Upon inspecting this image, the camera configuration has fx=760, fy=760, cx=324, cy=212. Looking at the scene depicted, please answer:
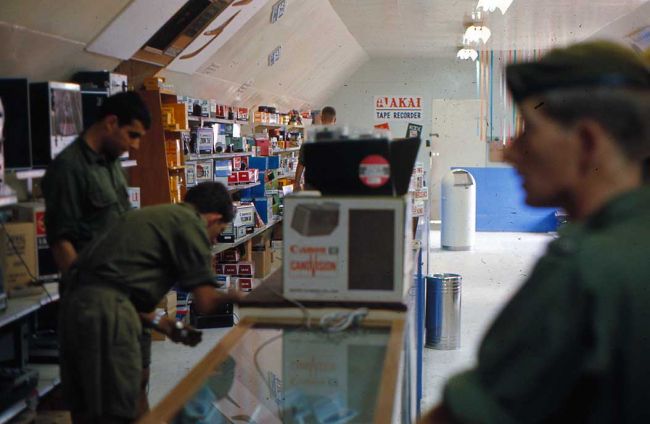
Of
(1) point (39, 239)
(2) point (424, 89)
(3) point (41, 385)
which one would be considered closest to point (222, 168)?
(1) point (39, 239)

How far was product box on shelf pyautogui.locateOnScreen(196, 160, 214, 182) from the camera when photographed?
286 inches

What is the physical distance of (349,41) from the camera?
12.6 meters

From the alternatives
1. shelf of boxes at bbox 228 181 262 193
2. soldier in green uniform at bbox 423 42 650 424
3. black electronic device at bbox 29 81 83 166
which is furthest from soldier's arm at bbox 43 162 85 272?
shelf of boxes at bbox 228 181 262 193

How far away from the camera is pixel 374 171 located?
250 centimetres

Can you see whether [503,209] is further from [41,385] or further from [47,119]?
[41,385]

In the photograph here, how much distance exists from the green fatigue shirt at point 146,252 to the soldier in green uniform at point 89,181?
44 cm

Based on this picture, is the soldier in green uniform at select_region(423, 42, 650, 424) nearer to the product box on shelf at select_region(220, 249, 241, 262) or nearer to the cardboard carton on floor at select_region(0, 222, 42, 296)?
the cardboard carton on floor at select_region(0, 222, 42, 296)

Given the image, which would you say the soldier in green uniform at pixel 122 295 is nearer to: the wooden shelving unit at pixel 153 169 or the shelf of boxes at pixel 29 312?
the shelf of boxes at pixel 29 312

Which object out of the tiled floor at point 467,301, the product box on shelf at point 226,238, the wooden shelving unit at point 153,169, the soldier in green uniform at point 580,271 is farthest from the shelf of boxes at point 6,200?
the product box on shelf at point 226,238

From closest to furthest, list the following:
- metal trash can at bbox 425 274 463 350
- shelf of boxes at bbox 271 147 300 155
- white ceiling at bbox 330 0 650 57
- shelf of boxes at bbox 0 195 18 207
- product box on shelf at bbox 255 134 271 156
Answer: shelf of boxes at bbox 0 195 18 207
metal trash can at bbox 425 274 463 350
white ceiling at bbox 330 0 650 57
product box on shelf at bbox 255 134 271 156
shelf of boxes at bbox 271 147 300 155

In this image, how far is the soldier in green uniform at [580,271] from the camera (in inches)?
35.4

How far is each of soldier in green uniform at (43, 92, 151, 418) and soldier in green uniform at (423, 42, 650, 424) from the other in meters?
2.59

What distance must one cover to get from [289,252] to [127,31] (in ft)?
11.2

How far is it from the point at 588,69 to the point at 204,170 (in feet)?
21.6
